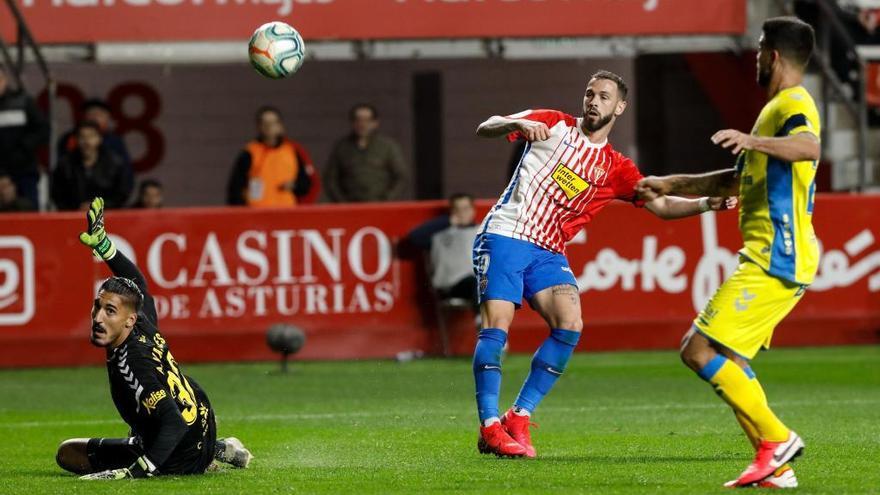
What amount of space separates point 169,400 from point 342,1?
10.7 metres

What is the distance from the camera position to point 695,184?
25.5 ft

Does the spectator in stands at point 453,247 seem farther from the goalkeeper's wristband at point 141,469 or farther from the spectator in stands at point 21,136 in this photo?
the goalkeeper's wristband at point 141,469

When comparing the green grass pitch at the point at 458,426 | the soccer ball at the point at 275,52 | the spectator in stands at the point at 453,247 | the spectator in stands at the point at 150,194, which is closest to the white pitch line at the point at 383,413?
the green grass pitch at the point at 458,426

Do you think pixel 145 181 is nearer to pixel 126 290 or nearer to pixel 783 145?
pixel 126 290

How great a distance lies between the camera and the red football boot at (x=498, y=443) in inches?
349

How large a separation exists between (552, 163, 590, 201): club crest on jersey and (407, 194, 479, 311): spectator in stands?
6621 mm

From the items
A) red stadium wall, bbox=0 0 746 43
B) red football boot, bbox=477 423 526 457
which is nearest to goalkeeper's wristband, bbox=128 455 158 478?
red football boot, bbox=477 423 526 457

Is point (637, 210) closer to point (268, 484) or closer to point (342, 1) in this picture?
point (342, 1)

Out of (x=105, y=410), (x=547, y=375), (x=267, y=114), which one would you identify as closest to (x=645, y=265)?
(x=267, y=114)

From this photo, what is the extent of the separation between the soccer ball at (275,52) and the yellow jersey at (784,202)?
414 cm

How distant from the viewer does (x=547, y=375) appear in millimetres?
9336

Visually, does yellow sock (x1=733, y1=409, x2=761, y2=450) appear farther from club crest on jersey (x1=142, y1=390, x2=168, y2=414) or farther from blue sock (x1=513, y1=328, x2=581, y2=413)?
club crest on jersey (x1=142, y1=390, x2=168, y2=414)

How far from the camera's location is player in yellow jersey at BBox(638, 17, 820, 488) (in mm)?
7359

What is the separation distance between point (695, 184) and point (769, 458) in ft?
4.27
